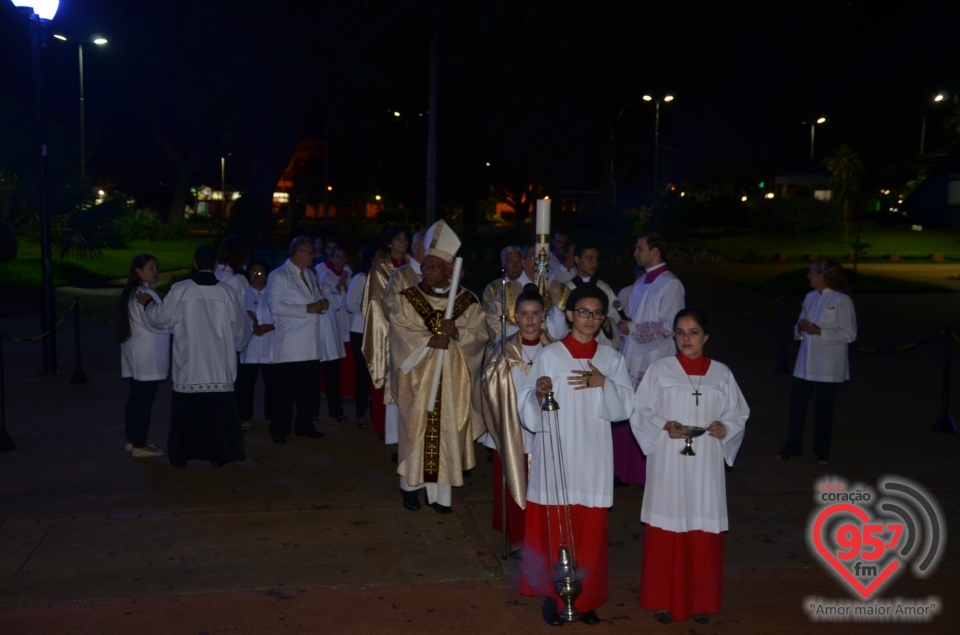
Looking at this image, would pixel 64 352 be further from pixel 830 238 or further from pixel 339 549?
pixel 830 238

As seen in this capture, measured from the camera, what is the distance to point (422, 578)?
557 centimetres

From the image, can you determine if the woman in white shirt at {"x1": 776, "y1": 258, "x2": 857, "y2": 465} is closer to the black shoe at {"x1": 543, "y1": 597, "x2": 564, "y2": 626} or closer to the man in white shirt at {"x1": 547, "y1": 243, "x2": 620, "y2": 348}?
the man in white shirt at {"x1": 547, "y1": 243, "x2": 620, "y2": 348}

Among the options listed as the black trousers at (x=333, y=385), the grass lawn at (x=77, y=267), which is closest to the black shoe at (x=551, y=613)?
the black trousers at (x=333, y=385)

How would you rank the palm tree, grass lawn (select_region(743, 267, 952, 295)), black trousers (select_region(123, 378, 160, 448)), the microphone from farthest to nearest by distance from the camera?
the palm tree
grass lawn (select_region(743, 267, 952, 295))
black trousers (select_region(123, 378, 160, 448))
the microphone

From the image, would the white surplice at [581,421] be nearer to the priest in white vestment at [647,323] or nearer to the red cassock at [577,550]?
the red cassock at [577,550]

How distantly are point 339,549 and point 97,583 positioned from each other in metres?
1.39

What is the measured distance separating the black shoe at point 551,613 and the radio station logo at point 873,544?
1334 mm

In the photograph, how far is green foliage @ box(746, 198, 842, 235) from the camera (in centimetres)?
4766

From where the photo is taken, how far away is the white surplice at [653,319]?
286 inches

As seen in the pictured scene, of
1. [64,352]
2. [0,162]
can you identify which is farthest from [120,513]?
[0,162]

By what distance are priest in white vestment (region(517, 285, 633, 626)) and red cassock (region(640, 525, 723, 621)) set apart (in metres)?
0.24

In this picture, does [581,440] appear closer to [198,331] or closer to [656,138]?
[198,331]

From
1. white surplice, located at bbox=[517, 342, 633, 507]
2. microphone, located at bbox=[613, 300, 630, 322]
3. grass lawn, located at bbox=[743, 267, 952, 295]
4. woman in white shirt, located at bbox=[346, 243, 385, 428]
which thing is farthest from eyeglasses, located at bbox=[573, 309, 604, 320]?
grass lawn, located at bbox=[743, 267, 952, 295]

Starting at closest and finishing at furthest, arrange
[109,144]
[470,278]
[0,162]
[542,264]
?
[542,264] < [0,162] < [470,278] < [109,144]
